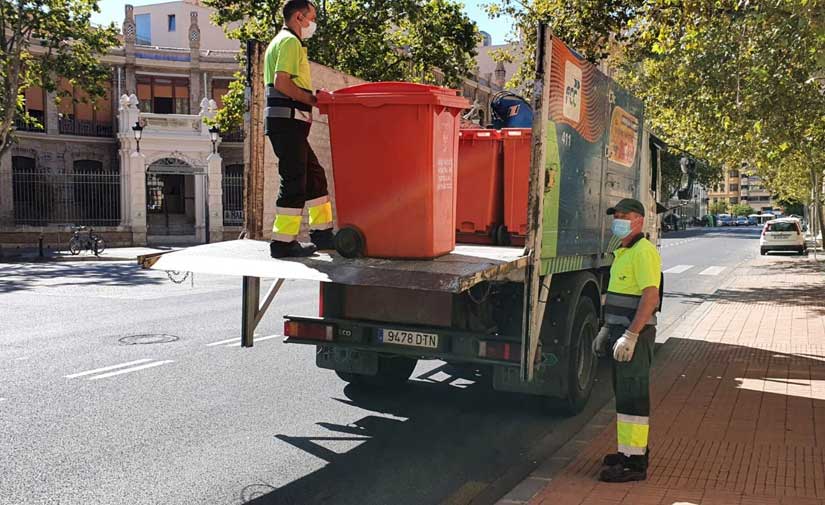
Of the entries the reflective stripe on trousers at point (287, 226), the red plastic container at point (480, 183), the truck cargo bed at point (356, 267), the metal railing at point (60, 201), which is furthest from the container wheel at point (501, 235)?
the metal railing at point (60, 201)

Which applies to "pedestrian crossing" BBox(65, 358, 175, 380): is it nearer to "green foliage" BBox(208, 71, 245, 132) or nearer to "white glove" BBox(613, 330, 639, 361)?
"white glove" BBox(613, 330, 639, 361)

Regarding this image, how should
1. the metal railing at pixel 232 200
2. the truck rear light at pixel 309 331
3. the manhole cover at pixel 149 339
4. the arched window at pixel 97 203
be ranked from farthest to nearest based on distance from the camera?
the arched window at pixel 97 203
the metal railing at pixel 232 200
the manhole cover at pixel 149 339
the truck rear light at pixel 309 331

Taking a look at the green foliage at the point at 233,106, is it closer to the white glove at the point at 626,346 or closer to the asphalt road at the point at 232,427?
the asphalt road at the point at 232,427

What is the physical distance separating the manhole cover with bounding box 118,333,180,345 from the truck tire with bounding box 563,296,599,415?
5549 mm

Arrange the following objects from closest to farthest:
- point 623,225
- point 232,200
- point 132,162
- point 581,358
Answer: point 623,225
point 581,358
point 132,162
point 232,200

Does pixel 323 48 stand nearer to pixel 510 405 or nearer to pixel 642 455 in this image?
pixel 510 405

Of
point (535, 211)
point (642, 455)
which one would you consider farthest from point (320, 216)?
point (642, 455)

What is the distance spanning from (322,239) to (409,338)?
3.22ft

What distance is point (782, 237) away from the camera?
1324 inches

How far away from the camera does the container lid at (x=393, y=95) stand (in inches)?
206

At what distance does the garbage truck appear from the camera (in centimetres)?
516

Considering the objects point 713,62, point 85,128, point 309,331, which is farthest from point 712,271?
point 85,128

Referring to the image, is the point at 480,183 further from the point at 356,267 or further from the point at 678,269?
the point at 678,269

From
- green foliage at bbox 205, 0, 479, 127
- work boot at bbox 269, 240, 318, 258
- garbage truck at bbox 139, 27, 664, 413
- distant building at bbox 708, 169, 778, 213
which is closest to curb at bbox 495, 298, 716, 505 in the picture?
garbage truck at bbox 139, 27, 664, 413
